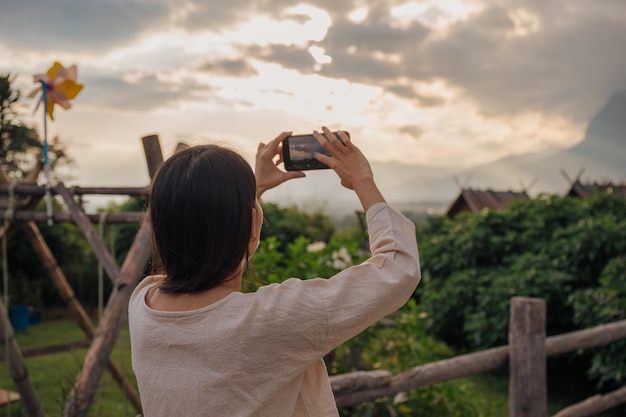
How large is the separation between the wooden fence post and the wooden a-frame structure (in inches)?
80.2

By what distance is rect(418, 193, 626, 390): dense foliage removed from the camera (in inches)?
219

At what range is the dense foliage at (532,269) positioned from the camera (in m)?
5.55

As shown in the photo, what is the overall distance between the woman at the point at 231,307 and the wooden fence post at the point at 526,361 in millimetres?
2717

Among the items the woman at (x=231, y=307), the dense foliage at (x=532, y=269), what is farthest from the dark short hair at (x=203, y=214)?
the dense foliage at (x=532, y=269)

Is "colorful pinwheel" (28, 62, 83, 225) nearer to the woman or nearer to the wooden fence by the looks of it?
the wooden fence

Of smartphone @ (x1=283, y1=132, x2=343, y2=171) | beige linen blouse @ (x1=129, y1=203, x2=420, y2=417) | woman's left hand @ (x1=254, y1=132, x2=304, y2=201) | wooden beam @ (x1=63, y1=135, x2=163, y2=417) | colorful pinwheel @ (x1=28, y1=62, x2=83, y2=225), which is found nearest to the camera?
beige linen blouse @ (x1=129, y1=203, x2=420, y2=417)

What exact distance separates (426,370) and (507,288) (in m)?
3.43

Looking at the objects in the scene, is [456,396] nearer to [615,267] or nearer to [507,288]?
[615,267]

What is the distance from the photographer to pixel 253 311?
111cm

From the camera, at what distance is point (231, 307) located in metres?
1.13

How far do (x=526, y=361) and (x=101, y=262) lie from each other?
2365mm

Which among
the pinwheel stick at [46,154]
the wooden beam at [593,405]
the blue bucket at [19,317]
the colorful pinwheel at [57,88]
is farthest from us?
the blue bucket at [19,317]

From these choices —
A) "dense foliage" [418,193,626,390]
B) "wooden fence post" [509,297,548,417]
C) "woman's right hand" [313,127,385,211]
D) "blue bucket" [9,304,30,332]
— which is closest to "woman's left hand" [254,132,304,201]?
"woman's right hand" [313,127,385,211]

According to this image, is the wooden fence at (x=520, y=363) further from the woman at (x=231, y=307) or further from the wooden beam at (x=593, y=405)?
the woman at (x=231, y=307)
